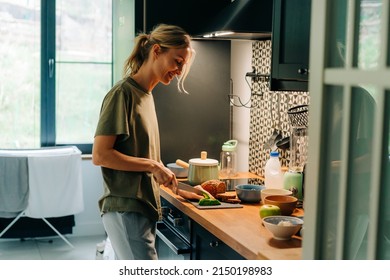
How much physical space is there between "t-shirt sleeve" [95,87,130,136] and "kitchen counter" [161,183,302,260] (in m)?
0.52

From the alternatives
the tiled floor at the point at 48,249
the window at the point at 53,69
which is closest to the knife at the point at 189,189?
the tiled floor at the point at 48,249

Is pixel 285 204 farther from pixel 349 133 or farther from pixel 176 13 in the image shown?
pixel 176 13

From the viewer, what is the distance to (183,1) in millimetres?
3697

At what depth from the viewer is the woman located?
7.87 feet

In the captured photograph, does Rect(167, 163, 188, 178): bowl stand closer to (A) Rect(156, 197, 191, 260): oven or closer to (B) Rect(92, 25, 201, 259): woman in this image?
(A) Rect(156, 197, 191, 260): oven

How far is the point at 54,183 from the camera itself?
4430 millimetres

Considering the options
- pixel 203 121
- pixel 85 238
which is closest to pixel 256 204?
pixel 203 121

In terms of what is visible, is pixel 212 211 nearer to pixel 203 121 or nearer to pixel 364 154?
pixel 203 121

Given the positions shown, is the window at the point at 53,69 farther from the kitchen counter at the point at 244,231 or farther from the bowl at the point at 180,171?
the kitchen counter at the point at 244,231

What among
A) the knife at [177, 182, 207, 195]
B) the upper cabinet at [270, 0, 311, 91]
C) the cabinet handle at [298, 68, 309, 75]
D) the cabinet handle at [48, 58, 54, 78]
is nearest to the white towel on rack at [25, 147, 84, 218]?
the cabinet handle at [48, 58, 54, 78]

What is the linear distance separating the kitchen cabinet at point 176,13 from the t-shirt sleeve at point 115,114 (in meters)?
1.30

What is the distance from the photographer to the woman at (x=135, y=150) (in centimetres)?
240

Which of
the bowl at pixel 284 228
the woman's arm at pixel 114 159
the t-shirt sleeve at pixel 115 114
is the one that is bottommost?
A: the bowl at pixel 284 228

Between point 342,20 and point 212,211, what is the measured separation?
5.25ft
